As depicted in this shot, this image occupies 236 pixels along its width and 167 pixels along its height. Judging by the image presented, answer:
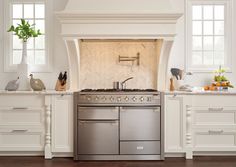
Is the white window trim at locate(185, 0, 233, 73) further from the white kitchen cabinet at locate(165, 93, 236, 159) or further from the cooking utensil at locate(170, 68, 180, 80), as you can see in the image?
the white kitchen cabinet at locate(165, 93, 236, 159)

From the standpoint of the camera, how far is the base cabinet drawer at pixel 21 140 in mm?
4507

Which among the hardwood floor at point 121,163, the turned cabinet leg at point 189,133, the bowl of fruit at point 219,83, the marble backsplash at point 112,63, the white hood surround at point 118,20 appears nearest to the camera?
the hardwood floor at point 121,163

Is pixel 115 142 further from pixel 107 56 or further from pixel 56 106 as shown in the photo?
pixel 107 56

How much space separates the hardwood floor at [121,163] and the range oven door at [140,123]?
331mm

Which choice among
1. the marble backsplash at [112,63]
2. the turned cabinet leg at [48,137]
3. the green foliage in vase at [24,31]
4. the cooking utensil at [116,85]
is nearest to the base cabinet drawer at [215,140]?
the marble backsplash at [112,63]

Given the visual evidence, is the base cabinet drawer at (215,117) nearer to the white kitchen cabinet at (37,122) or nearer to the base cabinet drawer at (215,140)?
the base cabinet drawer at (215,140)

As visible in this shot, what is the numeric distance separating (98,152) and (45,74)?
151cm

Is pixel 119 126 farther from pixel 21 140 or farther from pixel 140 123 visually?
pixel 21 140

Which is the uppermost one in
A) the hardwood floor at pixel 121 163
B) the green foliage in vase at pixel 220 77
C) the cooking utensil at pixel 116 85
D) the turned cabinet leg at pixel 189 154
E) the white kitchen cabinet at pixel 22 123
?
the green foliage in vase at pixel 220 77

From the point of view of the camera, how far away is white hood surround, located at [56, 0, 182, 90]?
170 inches

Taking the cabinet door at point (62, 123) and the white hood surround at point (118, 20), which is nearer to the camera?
the white hood surround at point (118, 20)

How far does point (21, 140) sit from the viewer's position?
14.9 feet

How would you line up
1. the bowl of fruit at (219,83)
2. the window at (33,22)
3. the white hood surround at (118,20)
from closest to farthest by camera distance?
the white hood surround at (118,20), the bowl of fruit at (219,83), the window at (33,22)

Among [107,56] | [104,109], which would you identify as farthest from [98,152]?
[107,56]
